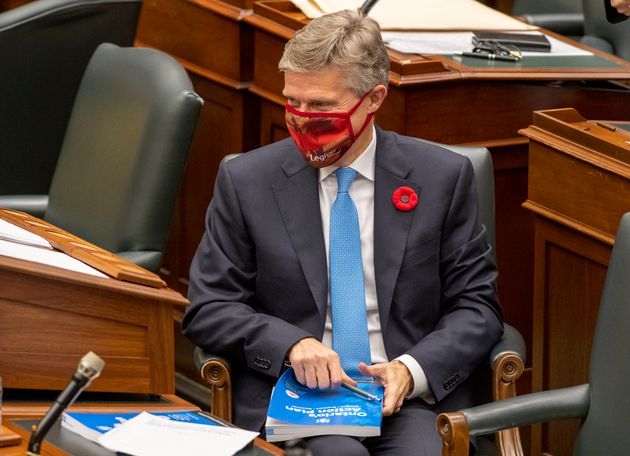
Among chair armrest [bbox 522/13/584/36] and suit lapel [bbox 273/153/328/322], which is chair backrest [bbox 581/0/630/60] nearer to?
chair armrest [bbox 522/13/584/36]

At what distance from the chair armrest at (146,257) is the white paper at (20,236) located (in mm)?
711

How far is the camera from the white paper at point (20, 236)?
2.30 metres

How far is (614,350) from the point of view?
2.41m

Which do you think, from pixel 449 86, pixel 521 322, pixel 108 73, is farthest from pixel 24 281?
pixel 521 322

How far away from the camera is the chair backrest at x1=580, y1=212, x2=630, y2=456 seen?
2385mm

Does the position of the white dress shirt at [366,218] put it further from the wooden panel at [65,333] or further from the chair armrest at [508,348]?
→ the wooden panel at [65,333]

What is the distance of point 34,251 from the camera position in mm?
2260

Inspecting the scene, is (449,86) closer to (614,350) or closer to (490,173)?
(490,173)


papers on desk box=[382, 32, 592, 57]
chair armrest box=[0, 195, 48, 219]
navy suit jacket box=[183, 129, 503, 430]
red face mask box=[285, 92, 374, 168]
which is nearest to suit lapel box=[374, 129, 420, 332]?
navy suit jacket box=[183, 129, 503, 430]

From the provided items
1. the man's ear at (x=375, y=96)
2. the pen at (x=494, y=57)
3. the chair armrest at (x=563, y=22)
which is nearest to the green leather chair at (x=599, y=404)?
the man's ear at (x=375, y=96)

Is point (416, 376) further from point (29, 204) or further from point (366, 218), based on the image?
point (29, 204)

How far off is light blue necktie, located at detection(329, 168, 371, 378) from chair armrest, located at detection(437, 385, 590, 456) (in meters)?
0.33

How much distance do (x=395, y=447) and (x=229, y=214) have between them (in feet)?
1.94

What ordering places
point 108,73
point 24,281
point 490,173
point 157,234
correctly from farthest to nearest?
point 108,73 → point 157,234 → point 490,173 → point 24,281
